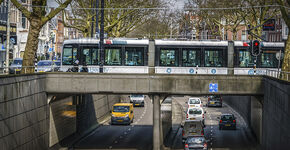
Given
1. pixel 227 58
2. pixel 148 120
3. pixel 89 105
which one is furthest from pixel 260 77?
pixel 148 120

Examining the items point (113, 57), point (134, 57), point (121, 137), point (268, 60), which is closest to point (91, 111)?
point (121, 137)

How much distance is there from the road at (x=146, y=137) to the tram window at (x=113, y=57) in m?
6.13

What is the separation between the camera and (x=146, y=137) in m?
39.5

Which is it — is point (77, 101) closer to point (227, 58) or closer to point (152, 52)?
point (152, 52)

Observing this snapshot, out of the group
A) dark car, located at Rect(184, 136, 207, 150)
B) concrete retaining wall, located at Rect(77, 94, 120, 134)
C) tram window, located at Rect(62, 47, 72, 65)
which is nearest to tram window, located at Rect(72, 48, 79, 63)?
tram window, located at Rect(62, 47, 72, 65)

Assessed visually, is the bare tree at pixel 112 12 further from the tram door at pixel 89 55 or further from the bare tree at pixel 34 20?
the bare tree at pixel 34 20

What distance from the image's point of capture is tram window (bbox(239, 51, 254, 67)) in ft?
126

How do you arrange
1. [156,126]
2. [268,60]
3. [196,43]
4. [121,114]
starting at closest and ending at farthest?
[156,126] → [196,43] → [268,60] → [121,114]

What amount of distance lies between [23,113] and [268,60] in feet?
70.0

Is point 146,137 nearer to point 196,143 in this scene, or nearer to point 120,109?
point 120,109

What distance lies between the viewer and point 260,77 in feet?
105

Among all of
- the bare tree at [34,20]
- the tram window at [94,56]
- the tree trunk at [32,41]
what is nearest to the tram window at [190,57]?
the tram window at [94,56]

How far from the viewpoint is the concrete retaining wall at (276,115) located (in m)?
21.7

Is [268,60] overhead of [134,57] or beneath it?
beneath
